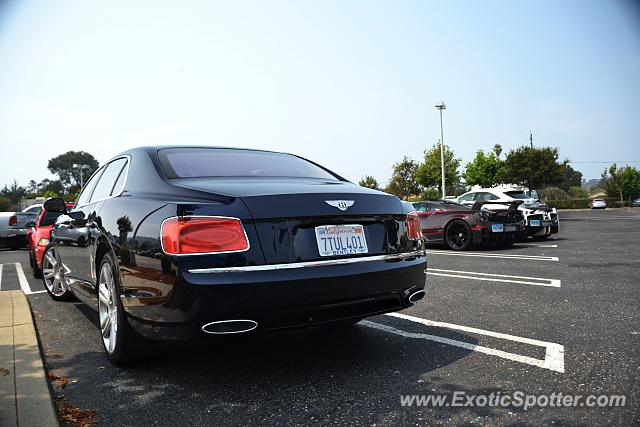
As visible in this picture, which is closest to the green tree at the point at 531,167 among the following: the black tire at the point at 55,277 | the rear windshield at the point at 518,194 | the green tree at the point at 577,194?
the green tree at the point at 577,194

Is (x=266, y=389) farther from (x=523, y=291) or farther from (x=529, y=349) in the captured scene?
(x=523, y=291)

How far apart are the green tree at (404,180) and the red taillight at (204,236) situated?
5653 cm

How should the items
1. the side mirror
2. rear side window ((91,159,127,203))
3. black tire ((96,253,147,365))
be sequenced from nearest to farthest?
black tire ((96,253,147,365))
rear side window ((91,159,127,203))
the side mirror

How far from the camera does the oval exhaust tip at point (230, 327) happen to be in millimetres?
2609

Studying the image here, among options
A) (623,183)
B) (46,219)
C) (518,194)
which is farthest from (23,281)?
(623,183)

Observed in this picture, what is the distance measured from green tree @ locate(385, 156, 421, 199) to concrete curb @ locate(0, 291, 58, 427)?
55652 millimetres

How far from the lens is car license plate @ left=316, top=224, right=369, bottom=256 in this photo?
9.40 ft

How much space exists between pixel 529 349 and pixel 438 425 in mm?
1437

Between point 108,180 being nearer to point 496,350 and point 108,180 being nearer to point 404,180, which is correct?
point 496,350

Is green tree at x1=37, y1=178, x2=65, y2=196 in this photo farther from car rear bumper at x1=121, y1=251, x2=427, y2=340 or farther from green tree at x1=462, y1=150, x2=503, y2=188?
car rear bumper at x1=121, y1=251, x2=427, y2=340

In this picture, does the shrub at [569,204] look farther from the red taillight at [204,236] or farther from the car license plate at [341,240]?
the red taillight at [204,236]

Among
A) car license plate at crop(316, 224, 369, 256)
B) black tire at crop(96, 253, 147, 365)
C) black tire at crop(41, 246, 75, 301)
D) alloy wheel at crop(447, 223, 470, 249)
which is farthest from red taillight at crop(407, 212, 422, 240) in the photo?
alloy wheel at crop(447, 223, 470, 249)

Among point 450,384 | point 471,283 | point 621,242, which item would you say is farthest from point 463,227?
point 450,384

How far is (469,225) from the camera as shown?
11258 mm
